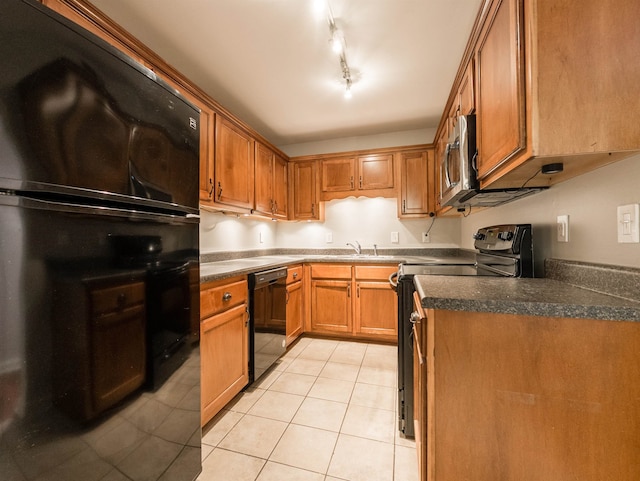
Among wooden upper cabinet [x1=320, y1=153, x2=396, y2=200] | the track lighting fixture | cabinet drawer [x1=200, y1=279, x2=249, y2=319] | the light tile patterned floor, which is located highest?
the track lighting fixture

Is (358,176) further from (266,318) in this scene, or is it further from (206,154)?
(266,318)

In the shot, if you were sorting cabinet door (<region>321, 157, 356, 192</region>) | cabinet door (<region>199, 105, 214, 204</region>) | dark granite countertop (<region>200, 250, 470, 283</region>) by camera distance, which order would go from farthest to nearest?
cabinet door (<region>321, 157, 356, 192</region>) < cabinet door (<region>199, 105, 214, 204</region>) < dark granite countertop (<region>200, 250, 470, 283</region>)

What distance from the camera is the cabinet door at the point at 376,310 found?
110 inches

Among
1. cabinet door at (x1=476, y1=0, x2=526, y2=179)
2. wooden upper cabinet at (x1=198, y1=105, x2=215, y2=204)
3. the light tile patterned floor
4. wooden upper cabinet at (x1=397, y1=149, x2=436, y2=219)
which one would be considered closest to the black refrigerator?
the light tile patterned floor

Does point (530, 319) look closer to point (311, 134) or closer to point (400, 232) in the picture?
point (400, 232)

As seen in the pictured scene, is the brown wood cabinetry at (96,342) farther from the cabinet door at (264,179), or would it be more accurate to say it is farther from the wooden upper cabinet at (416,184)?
the wooden upper cabinet at (416,184)

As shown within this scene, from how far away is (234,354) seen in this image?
182 centimetres

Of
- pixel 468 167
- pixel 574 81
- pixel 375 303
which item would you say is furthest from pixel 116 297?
pixel 375 303

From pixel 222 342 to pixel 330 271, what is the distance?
58.4 inches

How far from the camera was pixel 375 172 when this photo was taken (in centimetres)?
313

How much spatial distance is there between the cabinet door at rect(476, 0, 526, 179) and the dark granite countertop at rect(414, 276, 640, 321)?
0.49 m

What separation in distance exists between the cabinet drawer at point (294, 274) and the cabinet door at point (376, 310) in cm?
63

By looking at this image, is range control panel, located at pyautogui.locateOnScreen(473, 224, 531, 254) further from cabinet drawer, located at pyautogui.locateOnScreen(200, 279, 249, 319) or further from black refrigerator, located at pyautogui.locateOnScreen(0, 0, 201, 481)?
cabinet drawer, located at pyautogui.locateOnScreen(200, 279, 249, 319)

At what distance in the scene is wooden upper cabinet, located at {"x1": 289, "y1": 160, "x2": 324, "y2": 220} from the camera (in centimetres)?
334
